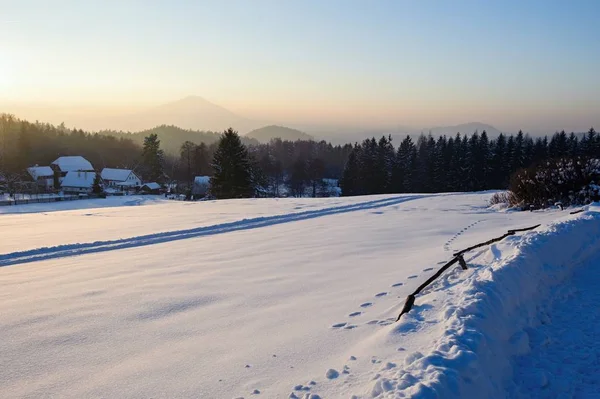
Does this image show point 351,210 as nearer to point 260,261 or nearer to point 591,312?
point 260,261

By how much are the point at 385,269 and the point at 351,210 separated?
9.82 metres

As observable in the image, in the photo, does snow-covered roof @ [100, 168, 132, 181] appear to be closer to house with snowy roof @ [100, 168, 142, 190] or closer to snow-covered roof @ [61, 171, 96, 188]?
house with snowy roof @ [100, 168, 142, 190]

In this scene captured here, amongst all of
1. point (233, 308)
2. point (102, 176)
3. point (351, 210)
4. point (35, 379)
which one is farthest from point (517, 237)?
point (102, 176)

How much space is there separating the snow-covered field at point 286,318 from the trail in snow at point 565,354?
25 mm

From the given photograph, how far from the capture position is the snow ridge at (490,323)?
2930 mm

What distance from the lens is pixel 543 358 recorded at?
399 cm

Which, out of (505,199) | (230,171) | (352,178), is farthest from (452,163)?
(505,199)

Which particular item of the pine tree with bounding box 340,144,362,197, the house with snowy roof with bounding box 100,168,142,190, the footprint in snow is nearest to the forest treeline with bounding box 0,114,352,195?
the house with snowy roof with bounding box 100,168,142,190

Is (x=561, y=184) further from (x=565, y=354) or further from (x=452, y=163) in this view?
(x=452, y=163)

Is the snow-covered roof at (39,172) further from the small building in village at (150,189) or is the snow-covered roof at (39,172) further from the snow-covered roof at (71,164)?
the small building in village at (150,189)

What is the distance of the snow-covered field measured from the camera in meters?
3.20

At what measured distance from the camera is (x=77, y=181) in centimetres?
6100

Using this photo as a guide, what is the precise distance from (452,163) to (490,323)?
5504 centimetres

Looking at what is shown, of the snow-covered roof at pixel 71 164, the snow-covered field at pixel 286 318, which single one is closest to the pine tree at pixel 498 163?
the snow-covered field at pixel 286 318
